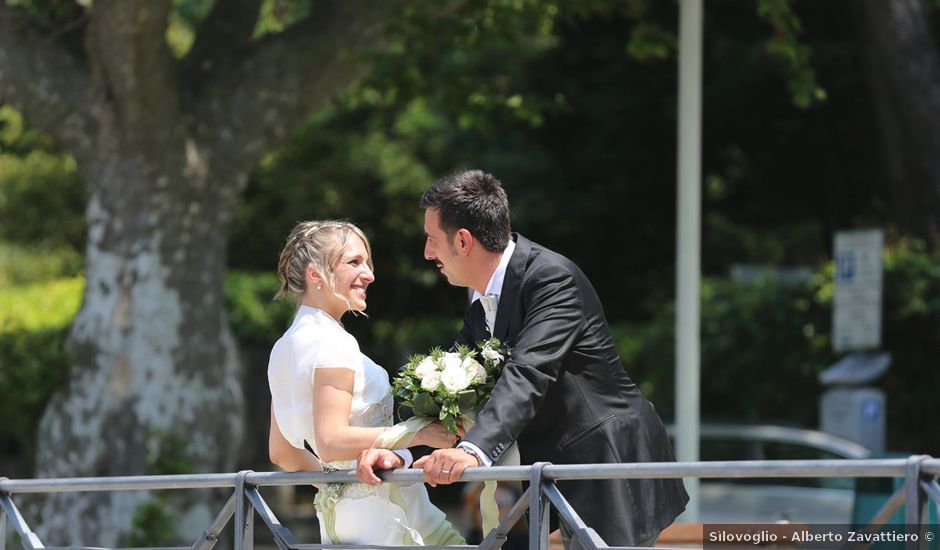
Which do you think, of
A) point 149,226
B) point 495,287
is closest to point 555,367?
point 495,287

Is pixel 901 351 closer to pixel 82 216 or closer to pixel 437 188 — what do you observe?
pixel 437 188

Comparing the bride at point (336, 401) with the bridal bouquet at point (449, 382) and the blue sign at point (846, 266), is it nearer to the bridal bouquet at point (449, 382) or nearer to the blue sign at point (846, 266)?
the bridal bouquet at point (449, 382)

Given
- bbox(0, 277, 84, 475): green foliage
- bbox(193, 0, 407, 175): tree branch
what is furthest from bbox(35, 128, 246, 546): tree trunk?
bbox(0, 277, 84, 475): green foliage

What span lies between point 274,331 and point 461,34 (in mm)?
7372

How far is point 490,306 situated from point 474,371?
325mm

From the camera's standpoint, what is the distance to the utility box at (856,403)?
12242 millimetres

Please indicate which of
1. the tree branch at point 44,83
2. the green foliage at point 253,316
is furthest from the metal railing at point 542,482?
the green foliage at point 253,316

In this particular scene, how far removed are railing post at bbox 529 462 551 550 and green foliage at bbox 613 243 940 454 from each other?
10.8 meters

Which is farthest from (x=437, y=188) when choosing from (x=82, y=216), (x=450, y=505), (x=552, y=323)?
(x=82, y=216)

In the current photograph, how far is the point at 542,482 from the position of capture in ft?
13.5

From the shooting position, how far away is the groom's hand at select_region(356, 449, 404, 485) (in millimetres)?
4312

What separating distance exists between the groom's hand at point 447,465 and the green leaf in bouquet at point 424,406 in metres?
0.29

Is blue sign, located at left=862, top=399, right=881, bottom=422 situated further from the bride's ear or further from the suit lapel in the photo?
the bride's ear

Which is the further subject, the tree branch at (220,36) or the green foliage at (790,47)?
the green foliage at (790,47)
